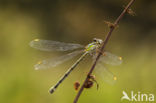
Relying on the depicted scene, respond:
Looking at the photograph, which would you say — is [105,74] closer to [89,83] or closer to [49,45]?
[49,45]

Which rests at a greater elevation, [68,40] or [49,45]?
[68,40]

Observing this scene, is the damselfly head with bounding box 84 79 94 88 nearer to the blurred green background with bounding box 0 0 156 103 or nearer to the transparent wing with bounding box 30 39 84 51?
the transparent wing with bounding box 30 39 84 51

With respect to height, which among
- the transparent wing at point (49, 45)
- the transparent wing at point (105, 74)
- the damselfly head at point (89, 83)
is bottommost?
the damselfly head at point (89, 83)

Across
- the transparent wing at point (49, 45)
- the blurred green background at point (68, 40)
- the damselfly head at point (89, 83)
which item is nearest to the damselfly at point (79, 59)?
the transparent wing at point (49, 45)


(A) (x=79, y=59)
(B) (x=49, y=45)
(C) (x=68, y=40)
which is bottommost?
(A) (x=79, y=59)

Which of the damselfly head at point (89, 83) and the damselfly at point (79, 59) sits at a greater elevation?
the damselfly at point (79, 59)

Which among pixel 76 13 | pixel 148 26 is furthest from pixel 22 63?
pixel 148 26

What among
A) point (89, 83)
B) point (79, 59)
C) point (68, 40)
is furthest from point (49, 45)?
point (68, 40)

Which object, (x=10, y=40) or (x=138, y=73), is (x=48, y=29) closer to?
(x=10, y=40)

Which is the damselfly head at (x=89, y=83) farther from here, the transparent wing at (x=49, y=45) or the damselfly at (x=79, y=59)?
the transparent wing at (x=49, y=45)

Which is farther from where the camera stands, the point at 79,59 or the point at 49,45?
the point at 49,45
